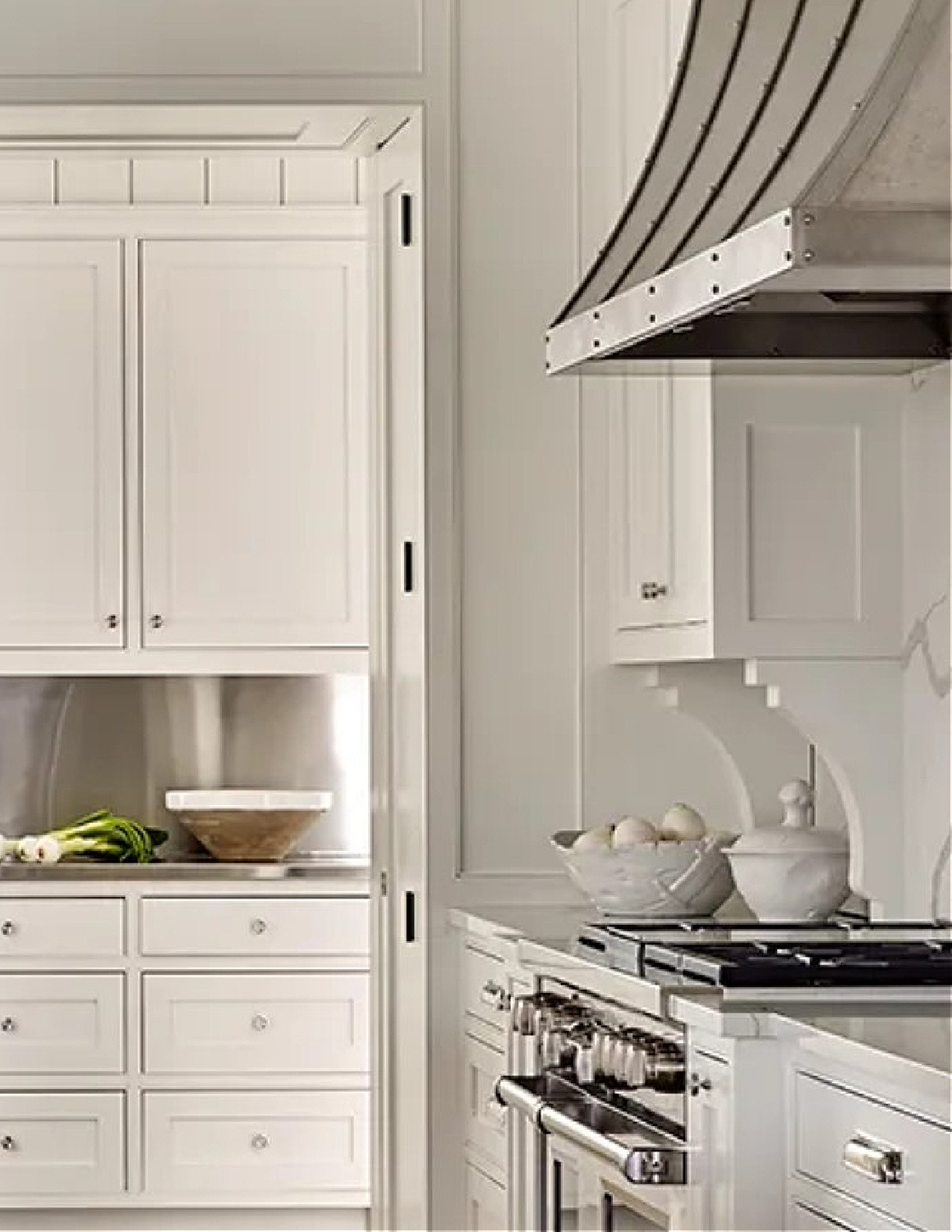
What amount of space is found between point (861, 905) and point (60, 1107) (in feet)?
7.43

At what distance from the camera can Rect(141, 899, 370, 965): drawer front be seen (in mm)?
5406

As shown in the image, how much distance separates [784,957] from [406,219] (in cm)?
187

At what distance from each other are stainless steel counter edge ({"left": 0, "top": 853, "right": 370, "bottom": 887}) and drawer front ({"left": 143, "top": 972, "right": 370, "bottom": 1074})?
22cm

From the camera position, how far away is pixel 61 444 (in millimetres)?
5688

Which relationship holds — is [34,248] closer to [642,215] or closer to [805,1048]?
[642,215]

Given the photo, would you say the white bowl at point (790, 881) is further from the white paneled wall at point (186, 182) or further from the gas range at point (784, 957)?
the white paneled wall at point (186, 182)

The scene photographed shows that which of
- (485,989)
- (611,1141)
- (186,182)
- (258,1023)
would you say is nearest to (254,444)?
(186,182)

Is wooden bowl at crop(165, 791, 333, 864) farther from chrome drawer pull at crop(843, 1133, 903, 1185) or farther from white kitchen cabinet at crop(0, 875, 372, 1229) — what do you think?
chrome drawer pull at crop(843, 1133, 903, 1185)

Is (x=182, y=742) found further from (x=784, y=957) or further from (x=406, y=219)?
(x=784, y=957)

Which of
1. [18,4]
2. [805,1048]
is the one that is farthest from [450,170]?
[805,1048]

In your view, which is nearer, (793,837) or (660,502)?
(793,837)

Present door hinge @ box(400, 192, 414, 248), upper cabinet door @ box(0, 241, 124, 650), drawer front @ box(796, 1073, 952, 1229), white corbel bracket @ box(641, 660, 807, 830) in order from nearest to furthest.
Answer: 1. drawer front @ box(796, 1073, 952, 1229)
2. white corbel bracket @ box(641, 660, 807, 830)
3. door hinge @ box(400, 192, 414, 248)
4. upper cabinet door @ box(0, 241, 124, 650)

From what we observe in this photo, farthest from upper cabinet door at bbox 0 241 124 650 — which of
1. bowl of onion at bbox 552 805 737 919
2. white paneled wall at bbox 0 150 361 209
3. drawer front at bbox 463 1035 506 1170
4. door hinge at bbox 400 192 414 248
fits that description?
bowl of onion at bbox 552 805 737 919

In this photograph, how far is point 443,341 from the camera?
4.17 meters
